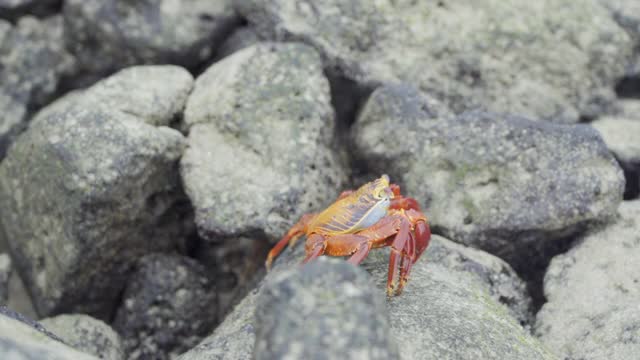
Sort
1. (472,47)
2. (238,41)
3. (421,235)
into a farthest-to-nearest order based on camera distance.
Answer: (238,41)
(472,47)
(421,235)

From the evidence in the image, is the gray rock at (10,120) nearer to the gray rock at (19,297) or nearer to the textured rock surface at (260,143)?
the gray rock at (19,297)

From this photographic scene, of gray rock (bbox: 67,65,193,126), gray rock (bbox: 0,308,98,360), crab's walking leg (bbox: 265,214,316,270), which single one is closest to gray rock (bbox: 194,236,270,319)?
crab's walking leg (bbox: 265,214,316,270)

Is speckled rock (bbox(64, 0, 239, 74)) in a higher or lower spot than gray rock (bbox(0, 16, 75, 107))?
higher

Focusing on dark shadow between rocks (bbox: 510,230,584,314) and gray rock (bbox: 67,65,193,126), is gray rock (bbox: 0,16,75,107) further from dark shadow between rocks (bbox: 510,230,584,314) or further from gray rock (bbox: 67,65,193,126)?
dark shadow between rocks (bbox: 510,230,584,314)

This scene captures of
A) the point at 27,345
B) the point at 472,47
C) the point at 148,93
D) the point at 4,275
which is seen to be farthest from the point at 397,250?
the point at 4,275

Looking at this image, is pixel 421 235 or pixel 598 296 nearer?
pixel 421 235

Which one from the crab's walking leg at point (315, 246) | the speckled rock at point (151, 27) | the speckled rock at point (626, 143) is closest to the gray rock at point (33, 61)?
the speckled rock at point (151, 27)

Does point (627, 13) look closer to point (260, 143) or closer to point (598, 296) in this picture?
point (598, 296)
